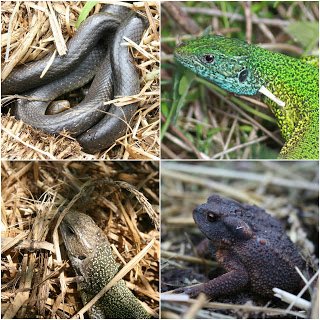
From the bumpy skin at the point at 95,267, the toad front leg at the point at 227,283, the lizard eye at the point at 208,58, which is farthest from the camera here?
the lizard eye at the point at 208,58

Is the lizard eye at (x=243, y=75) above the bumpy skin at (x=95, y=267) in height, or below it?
above

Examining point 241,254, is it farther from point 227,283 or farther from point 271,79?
point 271,79

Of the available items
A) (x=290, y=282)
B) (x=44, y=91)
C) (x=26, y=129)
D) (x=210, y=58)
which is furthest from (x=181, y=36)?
(x=290, y=282)

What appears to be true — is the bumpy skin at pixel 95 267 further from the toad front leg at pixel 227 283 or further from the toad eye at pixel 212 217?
the toad eye at pixel 212 217

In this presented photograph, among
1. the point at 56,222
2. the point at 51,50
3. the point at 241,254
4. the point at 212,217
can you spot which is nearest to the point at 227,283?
the point at 241,254

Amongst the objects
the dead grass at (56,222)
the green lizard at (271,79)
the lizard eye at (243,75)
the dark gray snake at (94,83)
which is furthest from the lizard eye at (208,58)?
the dead grass at (56,222)

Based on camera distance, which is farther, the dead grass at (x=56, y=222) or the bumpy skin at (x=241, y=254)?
the dead grass at (x=56, y=222)

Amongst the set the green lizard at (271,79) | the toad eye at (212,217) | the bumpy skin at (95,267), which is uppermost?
the green lizard at (271,79)

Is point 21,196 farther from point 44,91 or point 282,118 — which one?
point 282,118

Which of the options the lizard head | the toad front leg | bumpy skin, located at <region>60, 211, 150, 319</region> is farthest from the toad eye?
the lizard head
